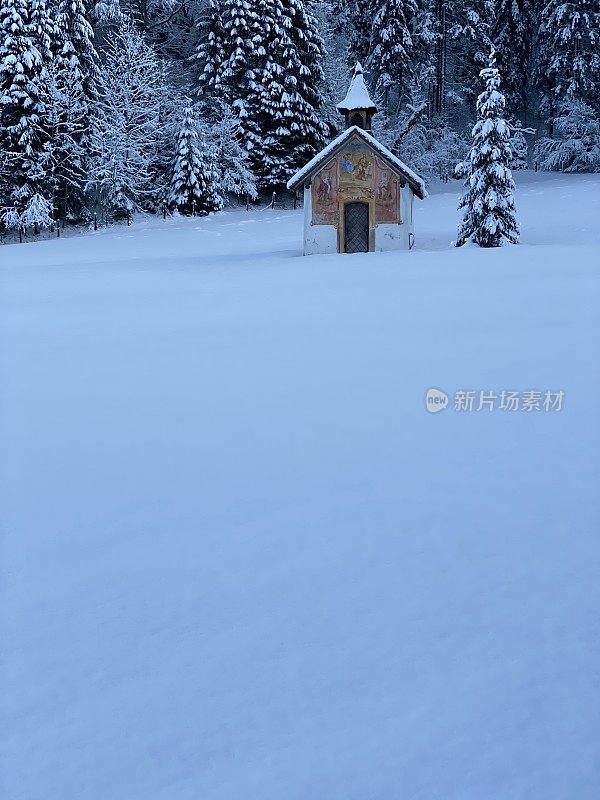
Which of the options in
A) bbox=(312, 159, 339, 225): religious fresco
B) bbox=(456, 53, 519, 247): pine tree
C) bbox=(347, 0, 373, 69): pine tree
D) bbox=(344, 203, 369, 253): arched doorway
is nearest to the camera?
bbox=(456, 53, 519, 247): pine tree

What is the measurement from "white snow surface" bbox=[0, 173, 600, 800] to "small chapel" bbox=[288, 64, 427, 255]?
16776mm

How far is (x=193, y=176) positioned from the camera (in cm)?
3641

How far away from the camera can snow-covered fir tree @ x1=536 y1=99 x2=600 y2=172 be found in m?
40.4

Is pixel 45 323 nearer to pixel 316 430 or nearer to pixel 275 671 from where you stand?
A: pixel 316 430

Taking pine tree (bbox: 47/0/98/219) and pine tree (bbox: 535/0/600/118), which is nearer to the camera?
pine tree (bbox: 47/0/98/219)

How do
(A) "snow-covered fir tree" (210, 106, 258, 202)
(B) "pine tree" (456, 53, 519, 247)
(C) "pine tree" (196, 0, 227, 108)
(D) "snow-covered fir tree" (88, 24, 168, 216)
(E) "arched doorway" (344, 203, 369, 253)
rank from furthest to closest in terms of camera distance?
(C) "pine tree" (196, 0, 227, 108)
(A) "snow-covered fir tree" (210, 106, 258, 202)
(D) "snow-covered fir tree" (88, 24, 168, 216)
(E) "arched doorway" (344, 203, 369, 253)
(B) "pine tree" (456, 53, 519, 247)

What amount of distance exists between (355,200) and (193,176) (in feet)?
42.5

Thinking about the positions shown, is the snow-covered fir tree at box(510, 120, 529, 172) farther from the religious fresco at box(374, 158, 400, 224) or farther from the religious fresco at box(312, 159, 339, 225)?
the religious fresco at box(312, 159, 339, 225)

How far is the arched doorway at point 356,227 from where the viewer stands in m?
26.7

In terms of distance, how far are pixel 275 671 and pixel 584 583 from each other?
1.93m

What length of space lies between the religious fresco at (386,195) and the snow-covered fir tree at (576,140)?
63.9ft

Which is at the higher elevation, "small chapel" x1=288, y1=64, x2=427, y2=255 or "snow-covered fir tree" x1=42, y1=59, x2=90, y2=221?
"snow-covered fir tree" x1=42, y1=59, x2=90, y2=221

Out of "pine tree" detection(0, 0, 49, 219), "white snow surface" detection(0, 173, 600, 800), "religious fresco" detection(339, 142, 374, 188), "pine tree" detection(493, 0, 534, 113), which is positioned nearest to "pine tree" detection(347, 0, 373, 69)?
"pine tree" detection(493, 0, 534, 113)

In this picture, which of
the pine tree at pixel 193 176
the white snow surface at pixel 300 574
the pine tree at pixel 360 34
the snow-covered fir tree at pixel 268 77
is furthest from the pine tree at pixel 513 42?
the white snow surface at pixel 300 574
